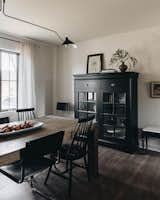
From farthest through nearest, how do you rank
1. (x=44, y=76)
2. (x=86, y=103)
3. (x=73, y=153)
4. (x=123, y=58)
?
1. (x=44, y=76)
2. (x=86, y=103)
3. (x=123, y=58)
4. (x=73, y=153)

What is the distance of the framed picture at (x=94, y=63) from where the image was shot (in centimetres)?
444

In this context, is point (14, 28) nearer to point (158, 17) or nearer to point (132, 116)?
point (158, 17)

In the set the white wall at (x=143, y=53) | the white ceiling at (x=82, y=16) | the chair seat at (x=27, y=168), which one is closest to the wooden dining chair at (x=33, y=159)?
the chair seat at (x=27, y=168)

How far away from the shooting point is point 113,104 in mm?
3865

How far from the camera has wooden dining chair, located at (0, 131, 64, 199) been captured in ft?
5.66

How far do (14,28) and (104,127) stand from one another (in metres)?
2.87

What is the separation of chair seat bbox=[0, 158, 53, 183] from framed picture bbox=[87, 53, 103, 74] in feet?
9.59

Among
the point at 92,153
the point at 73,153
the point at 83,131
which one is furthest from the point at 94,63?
the point at 73,153

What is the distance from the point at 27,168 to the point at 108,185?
3.89 ft

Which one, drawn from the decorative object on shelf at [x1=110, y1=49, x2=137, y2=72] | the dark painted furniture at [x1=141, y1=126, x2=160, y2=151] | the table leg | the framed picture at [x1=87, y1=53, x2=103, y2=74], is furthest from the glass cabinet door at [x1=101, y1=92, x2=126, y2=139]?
the table leg

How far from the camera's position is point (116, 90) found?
374 centimetres

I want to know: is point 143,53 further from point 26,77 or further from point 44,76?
point 26,77

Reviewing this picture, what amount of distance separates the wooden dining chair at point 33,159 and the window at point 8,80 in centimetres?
251

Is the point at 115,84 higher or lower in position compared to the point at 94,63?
lower
